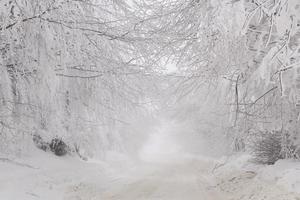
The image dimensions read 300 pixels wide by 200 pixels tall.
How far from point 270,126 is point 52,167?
19.0 ft

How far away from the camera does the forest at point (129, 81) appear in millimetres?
8680

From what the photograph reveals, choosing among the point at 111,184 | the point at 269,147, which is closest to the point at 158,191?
the point at 111,184

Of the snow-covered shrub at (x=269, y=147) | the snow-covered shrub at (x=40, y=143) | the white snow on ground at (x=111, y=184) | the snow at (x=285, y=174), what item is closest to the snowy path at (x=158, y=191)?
the white snow on ground at (x=111, y=184)

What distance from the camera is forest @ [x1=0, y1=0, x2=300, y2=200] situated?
8.68 meters

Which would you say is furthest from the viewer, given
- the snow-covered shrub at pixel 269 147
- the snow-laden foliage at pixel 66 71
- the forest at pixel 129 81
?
the snow-covered shrub at pixel 269 147

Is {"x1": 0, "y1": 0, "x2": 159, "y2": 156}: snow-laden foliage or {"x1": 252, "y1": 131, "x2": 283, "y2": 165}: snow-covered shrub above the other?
{"x1": 0, "y1": 0, "x2": 159, "y2": 156}: snow-laden foliage

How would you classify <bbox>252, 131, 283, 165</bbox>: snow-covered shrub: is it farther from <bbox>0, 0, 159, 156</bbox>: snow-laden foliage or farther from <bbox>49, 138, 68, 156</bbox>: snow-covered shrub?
<bbox>49, 138, 68, 156</bbox>: snow-covered shrub

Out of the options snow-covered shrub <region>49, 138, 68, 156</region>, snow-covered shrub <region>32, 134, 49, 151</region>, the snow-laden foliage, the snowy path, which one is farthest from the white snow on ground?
the snow-laden foliage

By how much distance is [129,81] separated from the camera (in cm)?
1417

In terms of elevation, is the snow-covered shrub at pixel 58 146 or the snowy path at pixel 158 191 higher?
the snow-covered shrub at pixel 58 146

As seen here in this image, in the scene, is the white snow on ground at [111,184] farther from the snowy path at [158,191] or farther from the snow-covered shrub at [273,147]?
the snow-covered shrub at [273,147]

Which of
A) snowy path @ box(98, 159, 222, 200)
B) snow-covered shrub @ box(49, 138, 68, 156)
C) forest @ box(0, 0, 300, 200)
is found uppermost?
forest @ box(0, 0, 300, 200)

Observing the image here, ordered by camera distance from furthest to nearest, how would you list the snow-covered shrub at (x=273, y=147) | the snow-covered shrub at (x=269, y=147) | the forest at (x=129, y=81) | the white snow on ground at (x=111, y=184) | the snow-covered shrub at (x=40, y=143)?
the snow-covered shrub at (x=40, y=143) → the snow-covered shrub at (x=269, y=147) → the snow-covered shrub at (x=273, y=147) → the white snow on ground at (x=111, y=184) → the forest at (x=129, y=81)

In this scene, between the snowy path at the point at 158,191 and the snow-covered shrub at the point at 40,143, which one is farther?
the snow-covered shrub at the point at 40,143
